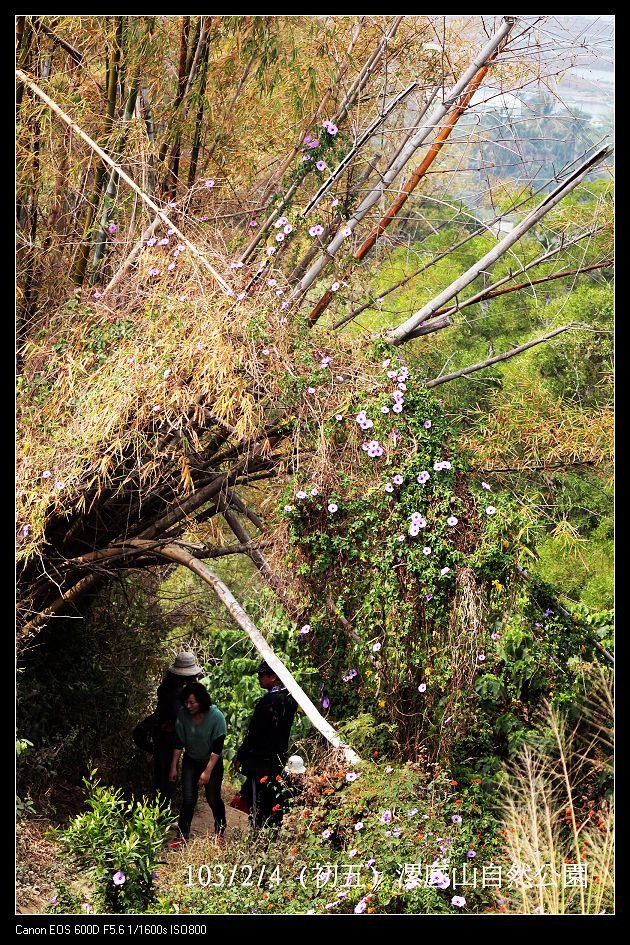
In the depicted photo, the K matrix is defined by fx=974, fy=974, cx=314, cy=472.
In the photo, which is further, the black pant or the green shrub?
the black pant

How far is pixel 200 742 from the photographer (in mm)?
4684

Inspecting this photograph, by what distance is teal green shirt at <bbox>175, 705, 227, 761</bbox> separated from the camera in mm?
4680

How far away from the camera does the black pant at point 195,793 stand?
4555 mm

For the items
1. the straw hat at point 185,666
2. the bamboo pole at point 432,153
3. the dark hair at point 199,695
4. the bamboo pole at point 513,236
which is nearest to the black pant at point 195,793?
the dark hair at point 199,695

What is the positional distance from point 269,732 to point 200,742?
336 mm

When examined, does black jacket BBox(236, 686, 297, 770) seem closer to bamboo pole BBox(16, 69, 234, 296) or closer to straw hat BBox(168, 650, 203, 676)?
straw hat BBox(168, 650, 203, 676)

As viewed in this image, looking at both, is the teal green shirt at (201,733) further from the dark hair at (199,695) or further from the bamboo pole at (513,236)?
the bamboo pole at (513,236)

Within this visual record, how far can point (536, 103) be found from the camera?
5219 millimetres

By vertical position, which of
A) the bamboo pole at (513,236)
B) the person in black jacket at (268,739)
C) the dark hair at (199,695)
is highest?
the bamboo pole at (513,236)

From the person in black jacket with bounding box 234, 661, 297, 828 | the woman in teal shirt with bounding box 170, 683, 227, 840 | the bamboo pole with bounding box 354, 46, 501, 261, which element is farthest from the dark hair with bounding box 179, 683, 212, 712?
→ the bamboo pole with bounding box 354, 46, 501, 261

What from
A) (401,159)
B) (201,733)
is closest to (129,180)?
(401,159)

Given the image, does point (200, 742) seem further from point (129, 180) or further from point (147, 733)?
point (129, 180)

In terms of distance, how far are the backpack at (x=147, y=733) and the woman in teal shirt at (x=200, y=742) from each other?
53 centimetres

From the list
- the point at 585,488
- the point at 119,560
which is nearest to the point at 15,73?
the point at 119,560
